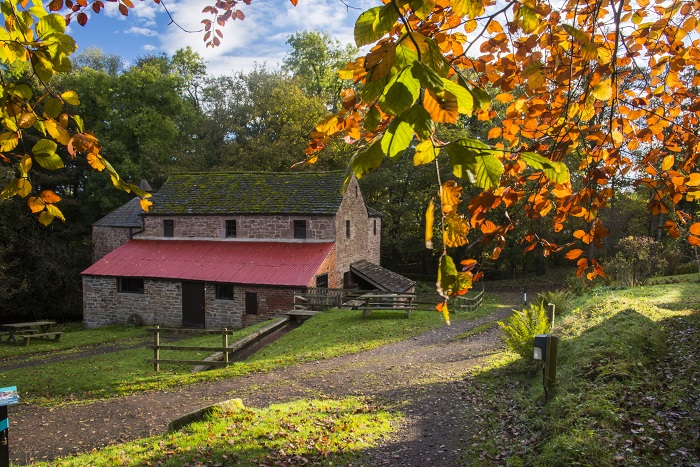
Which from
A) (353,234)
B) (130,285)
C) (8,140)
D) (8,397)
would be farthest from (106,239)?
(8,140)

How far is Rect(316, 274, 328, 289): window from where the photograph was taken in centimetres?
2281

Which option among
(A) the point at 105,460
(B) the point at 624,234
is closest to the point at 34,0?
(A) the point at 105,460

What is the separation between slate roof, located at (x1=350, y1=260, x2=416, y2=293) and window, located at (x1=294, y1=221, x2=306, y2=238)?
11.9ft

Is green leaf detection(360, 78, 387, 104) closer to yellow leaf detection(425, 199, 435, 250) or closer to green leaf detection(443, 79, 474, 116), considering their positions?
green leaf detection(443, 79, 474, 116)

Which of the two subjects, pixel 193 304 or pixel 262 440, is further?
pixel 193 304

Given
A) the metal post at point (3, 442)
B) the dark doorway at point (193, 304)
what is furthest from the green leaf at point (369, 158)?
the dark doorway at point (193, 304)

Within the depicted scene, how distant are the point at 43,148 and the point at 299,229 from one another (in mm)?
22170

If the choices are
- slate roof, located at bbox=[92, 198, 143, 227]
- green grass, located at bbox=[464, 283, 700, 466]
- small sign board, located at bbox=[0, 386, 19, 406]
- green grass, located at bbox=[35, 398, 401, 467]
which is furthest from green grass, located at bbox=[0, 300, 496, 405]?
slate roof, located at bbox=[92, 198, 143, 227]

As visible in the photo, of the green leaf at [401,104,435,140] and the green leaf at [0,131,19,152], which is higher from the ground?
the green leaf at [0,131,19,152]

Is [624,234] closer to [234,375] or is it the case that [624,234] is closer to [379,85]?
[234,375]

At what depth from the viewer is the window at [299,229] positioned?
2447 centimetres

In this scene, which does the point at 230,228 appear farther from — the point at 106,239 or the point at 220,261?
the point at 106,239

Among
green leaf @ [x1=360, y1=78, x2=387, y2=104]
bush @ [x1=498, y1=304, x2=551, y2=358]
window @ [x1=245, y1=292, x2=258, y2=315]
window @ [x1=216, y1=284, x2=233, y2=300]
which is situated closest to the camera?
green leaf @ [x1=360, y1=78, x2=387, y2=104]

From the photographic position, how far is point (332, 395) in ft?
33.3
